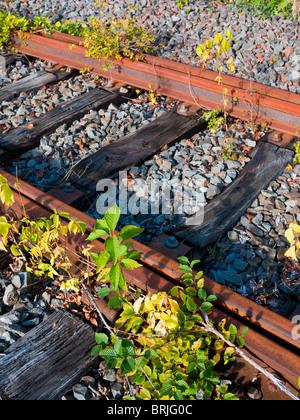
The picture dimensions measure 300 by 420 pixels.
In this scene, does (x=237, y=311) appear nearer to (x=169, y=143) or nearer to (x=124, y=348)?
(x=124, y=348)

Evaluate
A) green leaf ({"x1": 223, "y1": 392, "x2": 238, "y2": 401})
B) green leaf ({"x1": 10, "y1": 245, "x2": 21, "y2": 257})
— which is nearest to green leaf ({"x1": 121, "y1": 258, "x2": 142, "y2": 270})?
green leaf ({"x1": 223, "y1": 392, "x2": 238, "y2": 401})

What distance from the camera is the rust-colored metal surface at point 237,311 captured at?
2061mm

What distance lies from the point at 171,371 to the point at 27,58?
4.48 metres

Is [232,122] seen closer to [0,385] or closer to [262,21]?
[262,21]

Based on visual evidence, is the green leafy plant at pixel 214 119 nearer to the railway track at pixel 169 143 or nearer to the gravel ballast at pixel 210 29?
the railway track at pixel 169 143

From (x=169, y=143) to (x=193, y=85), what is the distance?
0.73 metres

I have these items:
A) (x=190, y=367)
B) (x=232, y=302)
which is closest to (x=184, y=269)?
(x=232, y=302)

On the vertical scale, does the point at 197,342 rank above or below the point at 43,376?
above

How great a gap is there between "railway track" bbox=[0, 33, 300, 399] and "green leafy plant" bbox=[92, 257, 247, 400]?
0.10 meters

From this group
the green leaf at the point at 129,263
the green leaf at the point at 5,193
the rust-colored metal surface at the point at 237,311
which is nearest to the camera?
the rust-colored metal surface at the point at 237,311

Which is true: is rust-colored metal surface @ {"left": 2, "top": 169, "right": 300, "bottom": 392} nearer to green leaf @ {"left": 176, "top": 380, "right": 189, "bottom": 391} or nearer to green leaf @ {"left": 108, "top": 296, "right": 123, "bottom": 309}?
green leaf @ {"left": 108, "top": 296, "right": 123, "bottom": 309}

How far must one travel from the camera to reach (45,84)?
16.4 feet

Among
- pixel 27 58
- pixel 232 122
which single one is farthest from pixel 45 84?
pixel 232 122

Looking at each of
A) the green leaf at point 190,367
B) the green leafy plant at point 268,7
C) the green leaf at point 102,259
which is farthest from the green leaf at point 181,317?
the green leafy plant at point 268,7
